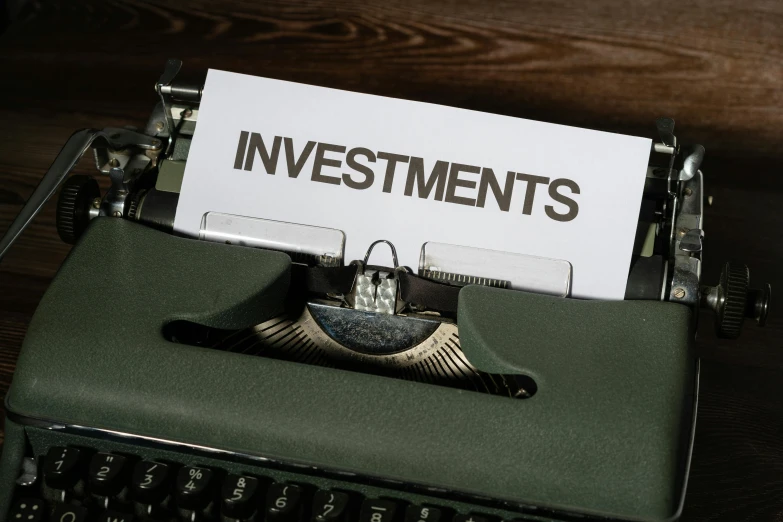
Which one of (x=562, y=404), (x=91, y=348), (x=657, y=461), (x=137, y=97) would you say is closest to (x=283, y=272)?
(x=91, y=348)

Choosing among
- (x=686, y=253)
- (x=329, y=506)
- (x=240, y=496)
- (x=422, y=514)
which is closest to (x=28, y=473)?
(x=240, y=496)

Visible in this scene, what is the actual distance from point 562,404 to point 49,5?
4.46 ft

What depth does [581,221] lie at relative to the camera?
1281 millimetres

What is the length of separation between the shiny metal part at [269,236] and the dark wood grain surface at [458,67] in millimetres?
443

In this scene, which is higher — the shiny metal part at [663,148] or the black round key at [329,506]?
the shiny metal part at [663,148]

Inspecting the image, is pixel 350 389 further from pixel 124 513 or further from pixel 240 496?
pixel 124 513

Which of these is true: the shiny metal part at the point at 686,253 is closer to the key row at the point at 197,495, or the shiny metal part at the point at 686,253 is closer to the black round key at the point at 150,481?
the key row at the point at 197,495

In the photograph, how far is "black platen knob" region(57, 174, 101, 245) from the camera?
133 centimetres

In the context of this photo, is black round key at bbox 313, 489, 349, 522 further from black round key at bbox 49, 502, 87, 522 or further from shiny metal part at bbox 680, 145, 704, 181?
shiny metal part at bbox 680, 145, 704, 181

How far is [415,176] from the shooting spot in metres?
1.30

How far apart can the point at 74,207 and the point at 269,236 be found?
11.1 inches

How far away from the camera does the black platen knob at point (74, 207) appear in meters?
1.33

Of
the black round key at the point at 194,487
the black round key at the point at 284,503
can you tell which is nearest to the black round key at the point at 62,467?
the black round key at the point at 194,487

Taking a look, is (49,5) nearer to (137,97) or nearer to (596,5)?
(137,97)
